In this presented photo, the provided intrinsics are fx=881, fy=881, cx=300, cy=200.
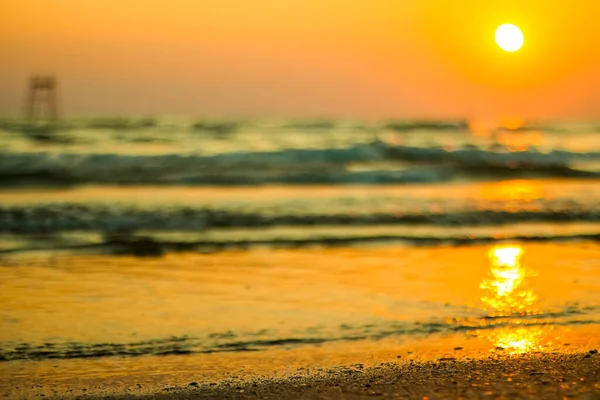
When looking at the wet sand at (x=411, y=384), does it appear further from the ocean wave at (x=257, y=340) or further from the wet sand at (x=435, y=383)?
the ocean wave at (x=257, y=340)

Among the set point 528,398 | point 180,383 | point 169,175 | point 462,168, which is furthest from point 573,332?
point 462,168

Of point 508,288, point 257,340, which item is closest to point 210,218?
point 508,288

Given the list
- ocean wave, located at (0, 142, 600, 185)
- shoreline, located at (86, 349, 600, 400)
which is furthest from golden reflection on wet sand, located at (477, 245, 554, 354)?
ocean wave, located at (0, 142, 600, 185)

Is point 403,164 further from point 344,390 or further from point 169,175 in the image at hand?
point 344,390

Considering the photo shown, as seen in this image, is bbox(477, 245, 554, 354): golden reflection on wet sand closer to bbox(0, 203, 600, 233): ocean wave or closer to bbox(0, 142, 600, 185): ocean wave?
bbox(0, 203, 600, 233): ocean wave

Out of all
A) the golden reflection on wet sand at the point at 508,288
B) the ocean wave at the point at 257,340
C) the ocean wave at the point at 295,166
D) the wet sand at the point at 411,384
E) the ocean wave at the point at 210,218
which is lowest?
the wet sand at the point at 411,384

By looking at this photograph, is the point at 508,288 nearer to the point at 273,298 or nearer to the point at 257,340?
the point at 273,298

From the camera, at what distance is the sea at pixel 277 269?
5434 millimetres

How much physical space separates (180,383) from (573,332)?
8.85ft

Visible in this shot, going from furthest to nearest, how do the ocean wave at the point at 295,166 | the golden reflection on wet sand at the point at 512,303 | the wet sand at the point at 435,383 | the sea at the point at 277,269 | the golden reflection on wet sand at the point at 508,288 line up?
the ocean wave at the point at 295,166 < the golden reflection on wet sand at the point at 508,288 < the golden reflection on wet sand at the point at 512,303 < the sea at the point at 277,269 < the wet sand at the point at 435,383

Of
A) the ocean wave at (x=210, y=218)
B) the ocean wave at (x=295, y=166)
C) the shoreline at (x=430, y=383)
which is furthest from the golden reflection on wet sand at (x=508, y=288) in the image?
the ocean wave at (x=295, y=166)

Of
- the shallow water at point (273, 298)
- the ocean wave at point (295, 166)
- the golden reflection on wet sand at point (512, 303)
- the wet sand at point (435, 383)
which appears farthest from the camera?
the ocean wave at point (295, 166)

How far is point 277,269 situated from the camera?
8242 millimetres

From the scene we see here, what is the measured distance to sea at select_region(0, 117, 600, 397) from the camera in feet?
17.8
